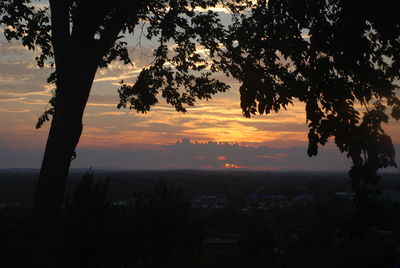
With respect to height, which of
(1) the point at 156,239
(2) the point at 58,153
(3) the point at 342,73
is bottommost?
(1) the point at 156,239

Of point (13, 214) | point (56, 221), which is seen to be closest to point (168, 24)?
point (56, 221)

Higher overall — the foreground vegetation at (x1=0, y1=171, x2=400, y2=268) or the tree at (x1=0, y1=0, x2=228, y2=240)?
the tree at (x1=0, y1=0, x2=228, y2=240)

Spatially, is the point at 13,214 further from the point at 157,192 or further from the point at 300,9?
the point at 300,9

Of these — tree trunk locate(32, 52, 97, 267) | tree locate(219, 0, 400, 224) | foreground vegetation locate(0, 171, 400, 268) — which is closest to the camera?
tree locate(219, 0, 400, 224)

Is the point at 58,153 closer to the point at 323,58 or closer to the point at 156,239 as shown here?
the point at 323,58

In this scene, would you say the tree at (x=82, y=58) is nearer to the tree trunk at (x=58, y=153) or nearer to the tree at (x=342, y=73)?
the tree trunk at (x=58, y=153)

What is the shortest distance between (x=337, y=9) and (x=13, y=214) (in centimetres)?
1781

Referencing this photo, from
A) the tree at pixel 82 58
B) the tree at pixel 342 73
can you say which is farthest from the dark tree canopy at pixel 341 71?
the tree at pixel 82 58

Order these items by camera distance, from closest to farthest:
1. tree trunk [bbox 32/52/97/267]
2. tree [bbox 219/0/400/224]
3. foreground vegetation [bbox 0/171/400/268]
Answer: tree [bbox 219/0/400/224], tree trunk [bbox 32/52/97/267], foreground vegetation [bbox 0/171/400/268]

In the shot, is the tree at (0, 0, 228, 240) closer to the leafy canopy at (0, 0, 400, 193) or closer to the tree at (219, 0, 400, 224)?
the leafy canopy at (0, 0, 400, 193)

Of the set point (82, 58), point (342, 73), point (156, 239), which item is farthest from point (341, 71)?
point (156, 239)

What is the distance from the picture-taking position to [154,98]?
10266 millimetres

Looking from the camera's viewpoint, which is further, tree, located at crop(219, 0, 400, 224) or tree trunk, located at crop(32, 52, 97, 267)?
tree trunk, located at crop(32, 52, 97, 267)

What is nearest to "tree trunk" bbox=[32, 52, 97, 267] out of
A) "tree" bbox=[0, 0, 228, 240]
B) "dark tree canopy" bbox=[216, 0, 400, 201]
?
"tree" bbox=[0, 0, 228, 240]
